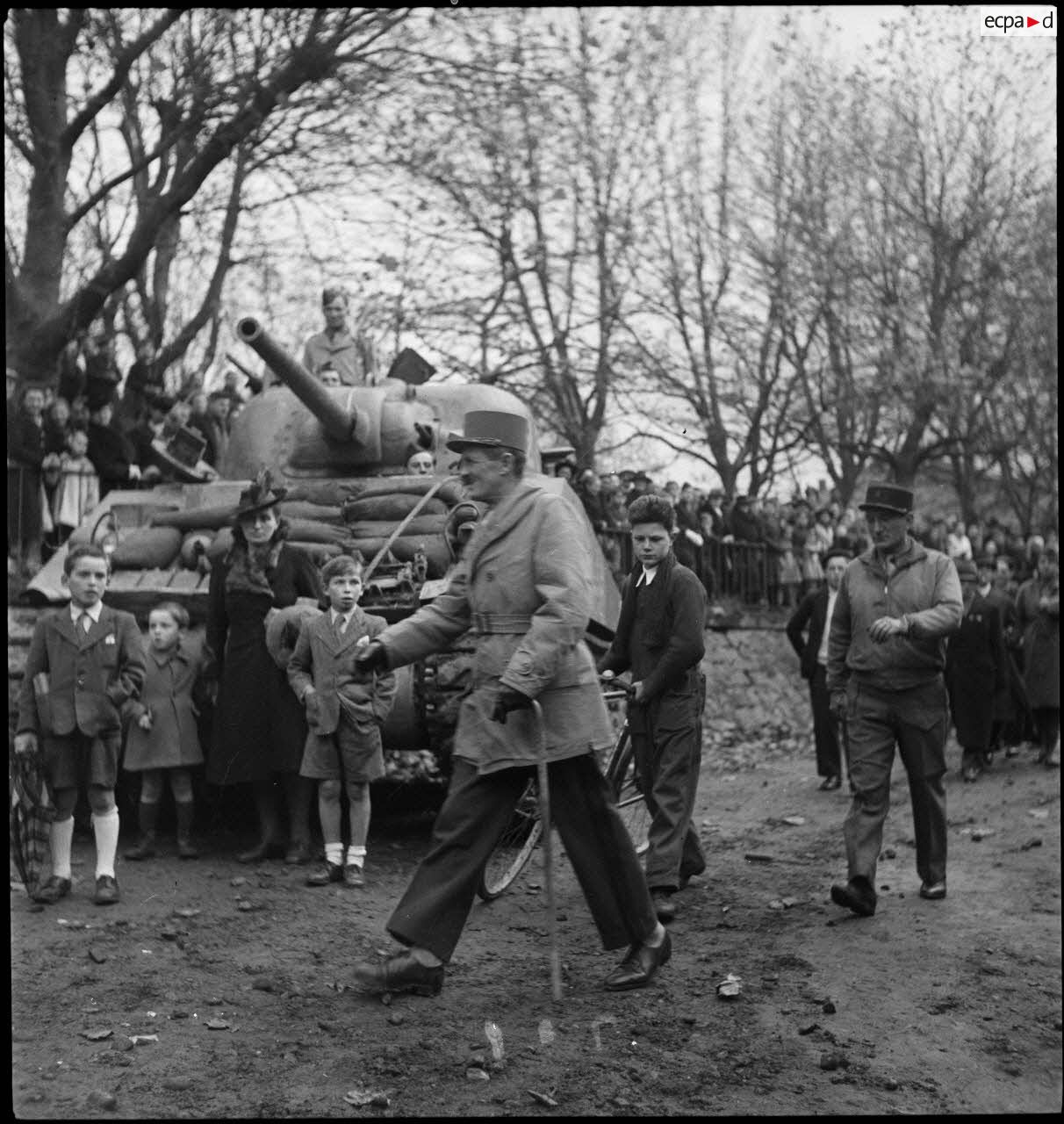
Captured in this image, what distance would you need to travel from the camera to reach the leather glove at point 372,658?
5.62m

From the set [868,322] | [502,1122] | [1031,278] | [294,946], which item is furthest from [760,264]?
[502,1122]

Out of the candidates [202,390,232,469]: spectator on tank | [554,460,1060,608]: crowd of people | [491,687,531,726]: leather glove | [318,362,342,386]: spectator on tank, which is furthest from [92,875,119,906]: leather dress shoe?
[554,460,1060,608]: crowd of people

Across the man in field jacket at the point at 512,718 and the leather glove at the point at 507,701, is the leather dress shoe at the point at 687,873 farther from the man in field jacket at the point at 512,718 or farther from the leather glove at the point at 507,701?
the leather glove at the point at 507,701

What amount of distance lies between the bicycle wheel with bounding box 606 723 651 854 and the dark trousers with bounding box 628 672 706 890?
40cm

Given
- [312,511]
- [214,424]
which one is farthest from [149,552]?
[214,424]

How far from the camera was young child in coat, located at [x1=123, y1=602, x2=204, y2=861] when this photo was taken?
8.59 metres

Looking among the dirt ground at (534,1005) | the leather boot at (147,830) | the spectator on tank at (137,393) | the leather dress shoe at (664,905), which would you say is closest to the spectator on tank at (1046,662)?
the dirt ground at (534,1005)

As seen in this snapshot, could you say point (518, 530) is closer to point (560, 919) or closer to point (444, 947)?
point (444, 947)

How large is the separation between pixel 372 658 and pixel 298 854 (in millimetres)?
3216

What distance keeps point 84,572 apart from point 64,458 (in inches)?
245

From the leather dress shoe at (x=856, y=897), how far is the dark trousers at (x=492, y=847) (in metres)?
1.54

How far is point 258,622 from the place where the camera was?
878 centimetres

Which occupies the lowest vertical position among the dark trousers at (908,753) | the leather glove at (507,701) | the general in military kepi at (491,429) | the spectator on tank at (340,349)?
the dark trousers at (908,753)

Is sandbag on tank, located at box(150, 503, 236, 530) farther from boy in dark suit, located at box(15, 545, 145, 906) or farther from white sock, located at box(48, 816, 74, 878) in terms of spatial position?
white sock, located at box(48, 816, 74, 878)
